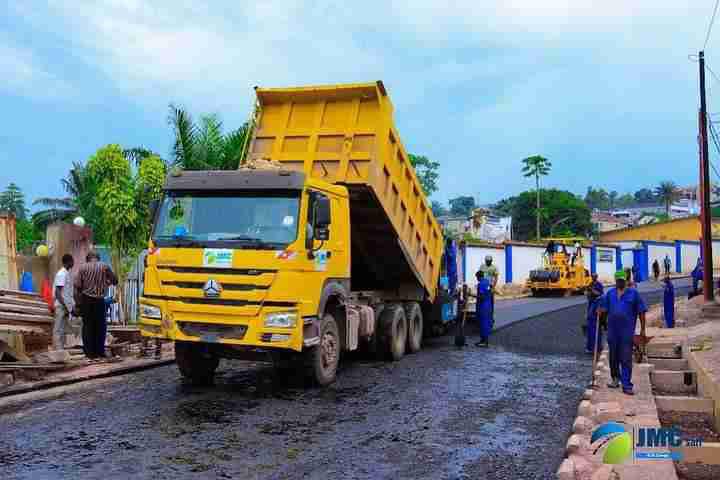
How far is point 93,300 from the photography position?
1001 cm

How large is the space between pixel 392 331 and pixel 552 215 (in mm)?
61296

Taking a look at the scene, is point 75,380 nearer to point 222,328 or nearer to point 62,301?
point 62,301

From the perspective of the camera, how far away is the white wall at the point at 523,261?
3300 centimetres

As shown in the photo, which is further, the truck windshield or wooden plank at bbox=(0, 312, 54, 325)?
wooden plank at bbox=(0, 312, 54, 325)

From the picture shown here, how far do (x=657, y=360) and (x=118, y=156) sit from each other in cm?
1066

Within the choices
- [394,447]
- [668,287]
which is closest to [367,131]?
[394,447]

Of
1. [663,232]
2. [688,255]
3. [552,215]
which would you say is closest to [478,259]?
[688,255]

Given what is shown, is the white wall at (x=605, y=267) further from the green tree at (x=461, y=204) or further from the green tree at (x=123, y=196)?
the green tree at (x=461, y=204)

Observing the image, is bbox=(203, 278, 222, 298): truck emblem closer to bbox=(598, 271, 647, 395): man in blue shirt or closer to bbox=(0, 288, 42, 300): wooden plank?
bbox=(0, 288, 42, 300): wooden plank

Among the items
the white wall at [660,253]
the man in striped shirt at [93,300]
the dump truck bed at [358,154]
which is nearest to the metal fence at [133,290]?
the man in striped shirt at [93,300]

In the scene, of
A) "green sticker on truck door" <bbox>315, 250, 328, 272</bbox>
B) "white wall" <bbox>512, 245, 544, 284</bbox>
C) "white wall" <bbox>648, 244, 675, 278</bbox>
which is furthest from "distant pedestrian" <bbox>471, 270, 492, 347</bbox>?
"white wall" <bbox>648, 244, 675, 278</bbox>

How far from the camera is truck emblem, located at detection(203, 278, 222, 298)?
764 centimetres

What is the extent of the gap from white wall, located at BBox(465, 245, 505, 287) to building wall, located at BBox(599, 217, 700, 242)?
30034mm

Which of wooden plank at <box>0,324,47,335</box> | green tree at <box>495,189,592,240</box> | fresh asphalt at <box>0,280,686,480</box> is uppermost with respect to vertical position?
green tree at <box>495,189,592,240</box>
